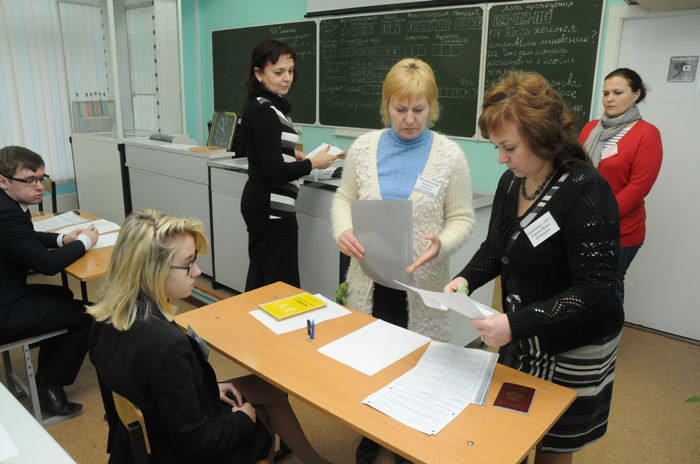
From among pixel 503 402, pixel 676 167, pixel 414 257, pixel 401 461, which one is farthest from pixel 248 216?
pixel 676 167

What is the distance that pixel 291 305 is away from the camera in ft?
5.98

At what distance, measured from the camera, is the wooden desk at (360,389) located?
3.59 ft

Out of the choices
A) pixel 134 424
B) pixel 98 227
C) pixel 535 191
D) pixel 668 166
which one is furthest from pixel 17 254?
pixel 668 166

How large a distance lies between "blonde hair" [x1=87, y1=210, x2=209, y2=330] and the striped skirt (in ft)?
3.24

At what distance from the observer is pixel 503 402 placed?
1.26 meters

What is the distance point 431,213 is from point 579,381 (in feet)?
2.48

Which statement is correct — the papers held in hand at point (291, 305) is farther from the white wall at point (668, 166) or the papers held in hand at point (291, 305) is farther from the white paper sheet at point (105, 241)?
the white wall at point (668, 166)

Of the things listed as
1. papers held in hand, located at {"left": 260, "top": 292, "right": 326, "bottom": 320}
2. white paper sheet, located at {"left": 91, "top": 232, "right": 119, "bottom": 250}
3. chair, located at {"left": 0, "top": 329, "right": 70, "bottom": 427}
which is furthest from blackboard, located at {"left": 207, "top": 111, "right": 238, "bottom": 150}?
papers held in hand, located at {"left": 260, "top": 292, "right": 326, "bottom": 320}

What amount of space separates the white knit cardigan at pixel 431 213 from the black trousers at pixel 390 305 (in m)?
0.03

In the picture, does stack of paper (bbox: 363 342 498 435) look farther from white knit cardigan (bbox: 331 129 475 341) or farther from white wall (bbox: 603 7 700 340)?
white wall (bbox: 603 7 700 340)

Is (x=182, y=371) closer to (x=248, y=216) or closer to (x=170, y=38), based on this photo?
(x=248, y=216)

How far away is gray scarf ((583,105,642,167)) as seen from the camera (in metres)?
2.82

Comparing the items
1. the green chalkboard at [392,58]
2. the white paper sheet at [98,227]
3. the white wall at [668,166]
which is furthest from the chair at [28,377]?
the white wall at [668,166]

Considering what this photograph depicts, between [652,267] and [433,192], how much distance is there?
7.61 feet
